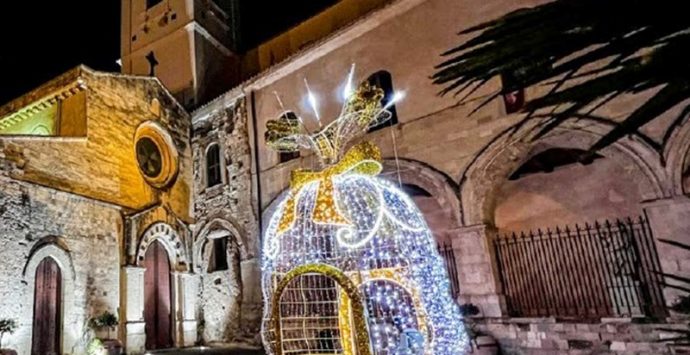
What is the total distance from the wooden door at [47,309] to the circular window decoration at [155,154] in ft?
12.7

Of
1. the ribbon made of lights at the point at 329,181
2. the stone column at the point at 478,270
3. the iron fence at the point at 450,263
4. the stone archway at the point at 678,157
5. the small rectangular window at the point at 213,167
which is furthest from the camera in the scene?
the small rectangular window at the point at 213,167

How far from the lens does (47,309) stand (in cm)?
949

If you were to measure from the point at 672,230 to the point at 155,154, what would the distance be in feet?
44.7

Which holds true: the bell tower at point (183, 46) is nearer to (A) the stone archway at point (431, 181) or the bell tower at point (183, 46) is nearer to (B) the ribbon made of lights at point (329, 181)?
(A) the stone archway at point (431, 181)

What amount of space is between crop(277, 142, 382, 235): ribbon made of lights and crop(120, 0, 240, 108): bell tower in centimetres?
1143

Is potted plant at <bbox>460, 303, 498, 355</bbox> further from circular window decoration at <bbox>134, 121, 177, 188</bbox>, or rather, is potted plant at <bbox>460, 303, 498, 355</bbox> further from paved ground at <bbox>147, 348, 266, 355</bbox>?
circular window decoration at <bbox>134, 121, 177, 188</bbox>

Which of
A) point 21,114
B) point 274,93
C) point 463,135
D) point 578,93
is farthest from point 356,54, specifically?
point 578,93

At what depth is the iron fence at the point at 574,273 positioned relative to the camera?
871cm

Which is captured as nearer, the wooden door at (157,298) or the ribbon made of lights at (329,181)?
the ribbon made of lights at (329,181)

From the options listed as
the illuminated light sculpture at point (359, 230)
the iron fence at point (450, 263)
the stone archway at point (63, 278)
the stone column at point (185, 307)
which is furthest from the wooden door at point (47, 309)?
the iron fence at point (450, 263)

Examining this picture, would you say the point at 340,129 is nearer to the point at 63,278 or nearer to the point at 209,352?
the point at 209,352

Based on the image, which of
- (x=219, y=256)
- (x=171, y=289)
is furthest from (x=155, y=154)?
(x=171, y=289)

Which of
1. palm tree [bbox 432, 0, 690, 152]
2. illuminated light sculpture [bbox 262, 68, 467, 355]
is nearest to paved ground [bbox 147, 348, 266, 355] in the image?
illuminated light sculpture [bbox 262, 68, 467, 355]

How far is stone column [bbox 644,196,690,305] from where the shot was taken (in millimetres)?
6770
